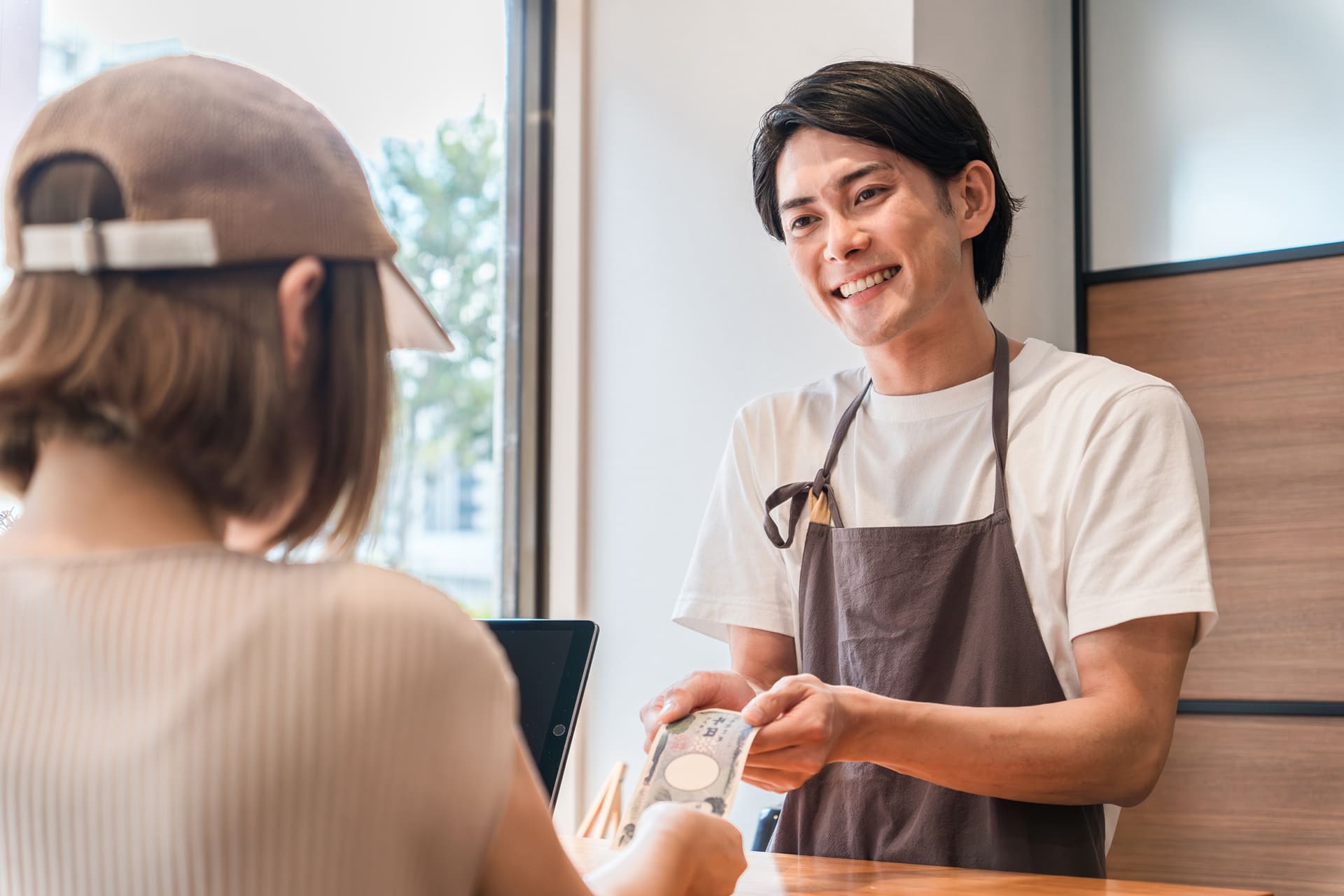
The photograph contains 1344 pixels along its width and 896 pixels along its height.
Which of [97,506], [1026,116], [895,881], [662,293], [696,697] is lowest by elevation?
[895,881]

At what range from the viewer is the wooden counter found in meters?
1.08

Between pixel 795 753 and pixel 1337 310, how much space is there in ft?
5.84

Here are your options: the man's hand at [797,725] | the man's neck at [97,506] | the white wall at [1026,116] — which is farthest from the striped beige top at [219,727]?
the white wall at [1026,116]

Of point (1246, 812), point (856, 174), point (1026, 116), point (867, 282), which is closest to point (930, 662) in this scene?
point (867, 282)

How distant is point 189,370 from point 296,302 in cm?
6

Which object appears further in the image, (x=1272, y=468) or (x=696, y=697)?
(x=1272, y=468)

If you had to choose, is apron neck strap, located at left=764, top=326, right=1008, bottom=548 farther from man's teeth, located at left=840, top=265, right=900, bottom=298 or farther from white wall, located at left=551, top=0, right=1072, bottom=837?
white wall, located at left=551, top=0, right=1072, bottom=837

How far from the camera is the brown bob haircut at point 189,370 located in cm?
57

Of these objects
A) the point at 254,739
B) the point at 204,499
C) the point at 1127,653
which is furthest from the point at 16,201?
the point at 1127,653

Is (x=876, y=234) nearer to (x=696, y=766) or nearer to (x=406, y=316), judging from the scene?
(x=696, y=766)

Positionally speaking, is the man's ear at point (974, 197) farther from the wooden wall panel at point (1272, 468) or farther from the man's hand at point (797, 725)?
the wooden wall panel at point (1272, 468)

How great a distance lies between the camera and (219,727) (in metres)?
0.54

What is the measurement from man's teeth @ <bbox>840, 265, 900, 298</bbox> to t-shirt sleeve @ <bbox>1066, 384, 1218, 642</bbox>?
12.8 inches

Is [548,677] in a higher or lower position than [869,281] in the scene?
lower
